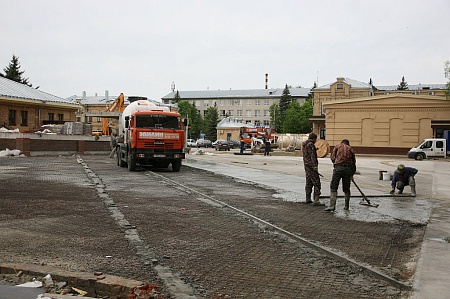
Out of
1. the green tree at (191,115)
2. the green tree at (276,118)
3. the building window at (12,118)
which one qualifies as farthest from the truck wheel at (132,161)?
the green tree at (191,115)

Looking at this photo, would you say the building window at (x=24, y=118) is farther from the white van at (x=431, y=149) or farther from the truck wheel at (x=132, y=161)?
the white van at (x=431, y=149)

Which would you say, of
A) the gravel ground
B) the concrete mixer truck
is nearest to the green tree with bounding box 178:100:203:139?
the concrete mixer truck

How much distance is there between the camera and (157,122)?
73.5ft

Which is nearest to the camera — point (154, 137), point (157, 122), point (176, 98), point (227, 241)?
point (227, 241)

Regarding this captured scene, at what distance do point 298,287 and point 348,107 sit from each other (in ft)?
156

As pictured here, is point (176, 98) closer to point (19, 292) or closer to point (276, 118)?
point (276, 118)

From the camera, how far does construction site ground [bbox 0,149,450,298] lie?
19.3 ft

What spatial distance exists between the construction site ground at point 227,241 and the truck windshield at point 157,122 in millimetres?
7376

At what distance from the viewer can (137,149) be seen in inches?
865

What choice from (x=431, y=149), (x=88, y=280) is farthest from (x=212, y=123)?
(x=88, y=280)

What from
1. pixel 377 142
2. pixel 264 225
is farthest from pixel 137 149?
pixel 377 142

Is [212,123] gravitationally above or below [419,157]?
above

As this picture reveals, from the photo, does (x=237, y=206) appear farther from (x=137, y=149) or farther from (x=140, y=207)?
(x=137, y=149)

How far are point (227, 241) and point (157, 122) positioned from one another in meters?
14.9
